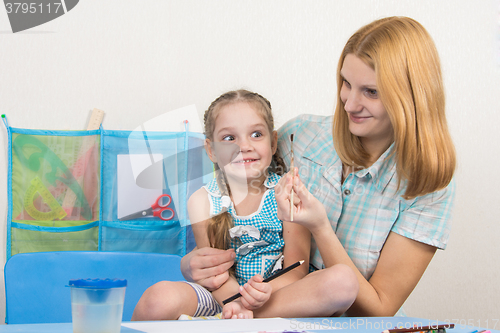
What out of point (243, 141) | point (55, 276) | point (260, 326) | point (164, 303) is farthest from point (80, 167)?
point (260, 326)

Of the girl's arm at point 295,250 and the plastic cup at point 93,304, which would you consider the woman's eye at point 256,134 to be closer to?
the girl's arm at point 295,250

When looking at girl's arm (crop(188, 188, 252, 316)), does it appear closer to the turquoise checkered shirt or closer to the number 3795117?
the turquoise checkered shirt

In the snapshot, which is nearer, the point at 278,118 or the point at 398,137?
the point at 398,137

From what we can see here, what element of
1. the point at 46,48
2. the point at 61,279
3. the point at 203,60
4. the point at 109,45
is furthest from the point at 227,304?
the point at 46,48

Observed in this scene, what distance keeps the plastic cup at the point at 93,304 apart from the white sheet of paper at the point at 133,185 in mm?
1082

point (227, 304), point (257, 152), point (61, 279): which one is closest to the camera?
point (227, 304)

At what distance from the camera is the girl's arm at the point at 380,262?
83cm

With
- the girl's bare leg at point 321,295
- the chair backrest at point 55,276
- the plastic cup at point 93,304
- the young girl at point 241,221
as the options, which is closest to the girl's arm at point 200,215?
the young girl at point 241,221

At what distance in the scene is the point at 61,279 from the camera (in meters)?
1.22

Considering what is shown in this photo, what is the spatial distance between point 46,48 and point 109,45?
0.25 m

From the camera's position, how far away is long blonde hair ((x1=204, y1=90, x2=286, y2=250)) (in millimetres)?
1121

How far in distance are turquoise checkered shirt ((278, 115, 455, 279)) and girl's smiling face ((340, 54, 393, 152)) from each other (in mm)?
94

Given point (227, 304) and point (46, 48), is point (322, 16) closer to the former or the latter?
point (46, 48)

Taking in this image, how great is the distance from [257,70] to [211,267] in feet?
3.05
